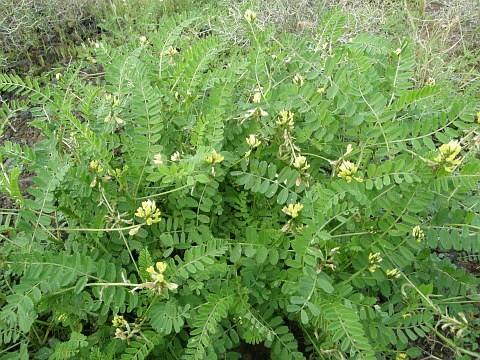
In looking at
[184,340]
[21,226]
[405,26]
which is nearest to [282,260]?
[184,340]

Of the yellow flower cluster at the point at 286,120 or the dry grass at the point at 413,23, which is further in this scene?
the dry grass at the point at 413,23

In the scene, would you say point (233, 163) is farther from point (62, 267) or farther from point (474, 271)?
point (474, 271)

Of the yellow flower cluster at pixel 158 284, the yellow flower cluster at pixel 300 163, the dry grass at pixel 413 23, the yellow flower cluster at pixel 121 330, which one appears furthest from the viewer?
the dry grass at pixel 413 23

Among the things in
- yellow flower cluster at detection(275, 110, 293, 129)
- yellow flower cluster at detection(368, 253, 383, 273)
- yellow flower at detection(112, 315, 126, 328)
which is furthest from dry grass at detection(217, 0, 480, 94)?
yellow flower at detection(112, 315, 126, 328)

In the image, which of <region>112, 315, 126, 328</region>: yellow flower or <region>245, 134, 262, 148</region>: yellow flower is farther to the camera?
<region>245, 134, 262, 148</region>: yellow flower

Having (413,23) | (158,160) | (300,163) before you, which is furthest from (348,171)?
(413,23)

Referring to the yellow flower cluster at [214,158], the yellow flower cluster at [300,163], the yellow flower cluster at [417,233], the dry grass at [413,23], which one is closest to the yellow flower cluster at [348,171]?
the yellow flower cluster at [300,163]

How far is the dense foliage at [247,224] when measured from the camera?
1384mm

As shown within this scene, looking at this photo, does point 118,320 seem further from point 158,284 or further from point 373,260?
point 373,260

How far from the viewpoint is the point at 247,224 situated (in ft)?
5.57

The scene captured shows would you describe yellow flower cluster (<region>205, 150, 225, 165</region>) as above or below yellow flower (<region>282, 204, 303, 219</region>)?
above

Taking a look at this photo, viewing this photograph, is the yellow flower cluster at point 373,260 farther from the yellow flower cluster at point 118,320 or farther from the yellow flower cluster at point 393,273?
the yellow flower cluster at point 118,320

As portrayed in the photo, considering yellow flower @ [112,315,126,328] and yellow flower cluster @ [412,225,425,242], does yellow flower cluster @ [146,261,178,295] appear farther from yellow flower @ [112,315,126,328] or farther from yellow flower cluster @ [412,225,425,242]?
yellow flower cluster @ [412,225,425,242]

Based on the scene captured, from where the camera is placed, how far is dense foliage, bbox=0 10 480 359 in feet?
4.54
